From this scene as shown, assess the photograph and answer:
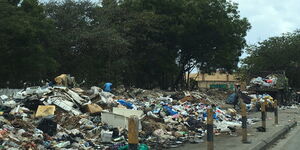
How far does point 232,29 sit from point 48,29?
55.8ft

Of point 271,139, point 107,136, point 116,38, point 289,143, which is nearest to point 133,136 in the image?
point 107,136

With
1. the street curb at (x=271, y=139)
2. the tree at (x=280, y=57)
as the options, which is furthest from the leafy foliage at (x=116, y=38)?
the street curb at (x=271, y=139)

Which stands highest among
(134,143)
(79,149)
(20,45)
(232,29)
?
(232,29)

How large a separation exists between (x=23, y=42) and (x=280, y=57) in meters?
33.8

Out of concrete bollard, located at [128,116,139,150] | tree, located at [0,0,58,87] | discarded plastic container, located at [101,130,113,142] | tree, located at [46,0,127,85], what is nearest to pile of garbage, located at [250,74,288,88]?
tree, located at [46,0,127,85]

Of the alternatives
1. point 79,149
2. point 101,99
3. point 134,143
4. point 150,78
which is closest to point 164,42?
point 150,78

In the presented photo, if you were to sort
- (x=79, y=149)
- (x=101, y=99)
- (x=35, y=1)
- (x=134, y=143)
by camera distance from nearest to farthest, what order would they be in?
(x=134, y=143)
(x=79, y=149)
(x=101, y=99)
(x=35, y=1)

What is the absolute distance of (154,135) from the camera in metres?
11.0

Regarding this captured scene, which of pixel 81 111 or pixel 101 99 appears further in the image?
pixel 101 99

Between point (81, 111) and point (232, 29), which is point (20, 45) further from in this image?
point (232, 29)

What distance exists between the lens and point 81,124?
10.8 meters

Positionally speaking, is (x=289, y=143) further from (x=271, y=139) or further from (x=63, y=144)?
(x=63, y=144)

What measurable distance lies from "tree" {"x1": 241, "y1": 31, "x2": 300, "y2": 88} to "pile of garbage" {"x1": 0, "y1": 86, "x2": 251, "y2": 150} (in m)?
37.3

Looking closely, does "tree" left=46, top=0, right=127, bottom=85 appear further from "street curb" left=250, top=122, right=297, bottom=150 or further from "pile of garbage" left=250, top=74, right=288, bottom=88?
"street curb" left=250, top=122, right=297, bottom=150
